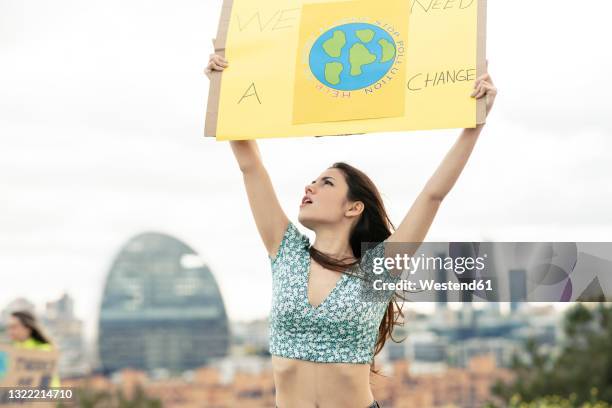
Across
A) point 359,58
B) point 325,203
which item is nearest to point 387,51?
point 359,58

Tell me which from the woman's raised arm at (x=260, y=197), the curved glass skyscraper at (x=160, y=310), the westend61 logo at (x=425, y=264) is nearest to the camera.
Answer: the westend61 logo at (x=425, y=264)

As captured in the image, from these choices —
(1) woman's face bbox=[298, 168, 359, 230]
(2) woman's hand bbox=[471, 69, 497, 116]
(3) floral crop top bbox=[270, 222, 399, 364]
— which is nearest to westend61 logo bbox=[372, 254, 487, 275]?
(3) floral crop top bbox=[270, 222, 399, 364]

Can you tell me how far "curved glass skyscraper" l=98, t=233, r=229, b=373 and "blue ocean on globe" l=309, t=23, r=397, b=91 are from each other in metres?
77.7

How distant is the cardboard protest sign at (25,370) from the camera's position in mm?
5449

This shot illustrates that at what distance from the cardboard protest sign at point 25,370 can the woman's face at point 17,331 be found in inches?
17.3

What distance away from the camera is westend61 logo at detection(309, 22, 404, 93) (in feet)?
9.57

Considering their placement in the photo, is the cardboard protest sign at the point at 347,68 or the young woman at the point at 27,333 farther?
the young woman at the point at 27,333

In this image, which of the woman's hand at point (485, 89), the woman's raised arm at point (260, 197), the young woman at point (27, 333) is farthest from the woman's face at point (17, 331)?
the woman's hand at point (485, 89)

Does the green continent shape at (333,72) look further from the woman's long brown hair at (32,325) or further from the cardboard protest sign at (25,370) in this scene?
the woman's long brown hair at (32,325)

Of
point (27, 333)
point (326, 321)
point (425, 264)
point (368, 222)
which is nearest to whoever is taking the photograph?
point (326, 321)

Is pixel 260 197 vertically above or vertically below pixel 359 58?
below

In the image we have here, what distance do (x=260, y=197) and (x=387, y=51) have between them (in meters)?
0.61

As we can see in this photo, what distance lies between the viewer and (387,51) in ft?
9.61

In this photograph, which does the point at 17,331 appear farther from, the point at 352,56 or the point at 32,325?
the point at 352,56
